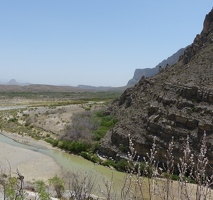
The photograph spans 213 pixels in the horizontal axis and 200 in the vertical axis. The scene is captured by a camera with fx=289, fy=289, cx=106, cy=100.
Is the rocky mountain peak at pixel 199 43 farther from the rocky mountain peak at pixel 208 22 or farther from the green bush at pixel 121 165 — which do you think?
the green bush at pixel 121 165

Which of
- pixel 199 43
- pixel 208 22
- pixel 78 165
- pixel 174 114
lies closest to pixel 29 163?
pixel 78 165

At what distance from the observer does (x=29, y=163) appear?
2633 centimetres

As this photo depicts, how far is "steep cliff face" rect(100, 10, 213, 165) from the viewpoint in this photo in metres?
26.0

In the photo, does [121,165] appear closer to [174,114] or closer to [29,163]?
[174,114]

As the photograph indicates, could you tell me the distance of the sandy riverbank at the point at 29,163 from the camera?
23406 millimetres

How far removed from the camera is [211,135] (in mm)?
24641

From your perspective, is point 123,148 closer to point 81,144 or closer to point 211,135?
point 81,144

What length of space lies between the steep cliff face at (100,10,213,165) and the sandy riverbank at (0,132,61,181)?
6395mm

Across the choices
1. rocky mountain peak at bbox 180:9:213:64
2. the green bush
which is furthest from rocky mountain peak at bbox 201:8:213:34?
the green bush

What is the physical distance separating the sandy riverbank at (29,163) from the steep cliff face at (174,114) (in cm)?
640

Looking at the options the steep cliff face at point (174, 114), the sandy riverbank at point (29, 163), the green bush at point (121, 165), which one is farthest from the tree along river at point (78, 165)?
the steep cliff face at point (174, 114)

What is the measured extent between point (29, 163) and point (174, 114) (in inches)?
563

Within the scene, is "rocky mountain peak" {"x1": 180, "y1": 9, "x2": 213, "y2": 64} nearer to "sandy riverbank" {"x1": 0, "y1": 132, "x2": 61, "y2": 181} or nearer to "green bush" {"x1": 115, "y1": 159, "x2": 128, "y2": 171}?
"green bush" {"x1": 115, "y1": 159, "x2": 128, "y2": 171}

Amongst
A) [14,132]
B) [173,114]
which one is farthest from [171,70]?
[14,132]
